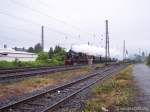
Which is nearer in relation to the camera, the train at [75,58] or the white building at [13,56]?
the train at [75,58]

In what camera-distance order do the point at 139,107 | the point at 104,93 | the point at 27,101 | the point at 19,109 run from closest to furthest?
1. the point at 19,109
2. the point at 139,107
3. the point at 27,101
4. the point at 104,93

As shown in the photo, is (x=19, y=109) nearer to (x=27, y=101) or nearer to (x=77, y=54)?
(x=27, y=101)

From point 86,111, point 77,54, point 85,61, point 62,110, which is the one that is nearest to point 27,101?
point 62,110

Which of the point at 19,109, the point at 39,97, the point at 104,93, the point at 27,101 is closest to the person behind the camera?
the point at 19,109

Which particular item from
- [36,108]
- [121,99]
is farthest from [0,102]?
[121,99]

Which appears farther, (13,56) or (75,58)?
(13,56)

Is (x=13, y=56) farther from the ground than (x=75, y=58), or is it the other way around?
(x=13, y=56)

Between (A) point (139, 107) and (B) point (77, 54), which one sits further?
(B) point (77, 54)

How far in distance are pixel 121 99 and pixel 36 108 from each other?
139 inches

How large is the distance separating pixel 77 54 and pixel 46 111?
4738 cm

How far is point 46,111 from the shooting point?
9.80 meters

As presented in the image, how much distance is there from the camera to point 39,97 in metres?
13.3

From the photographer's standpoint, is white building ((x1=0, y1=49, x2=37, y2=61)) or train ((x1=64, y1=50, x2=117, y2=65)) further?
white building ((x1=0, y1=49, x2=37, y2=61))

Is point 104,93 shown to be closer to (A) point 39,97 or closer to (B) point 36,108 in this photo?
(A) point 39,97
